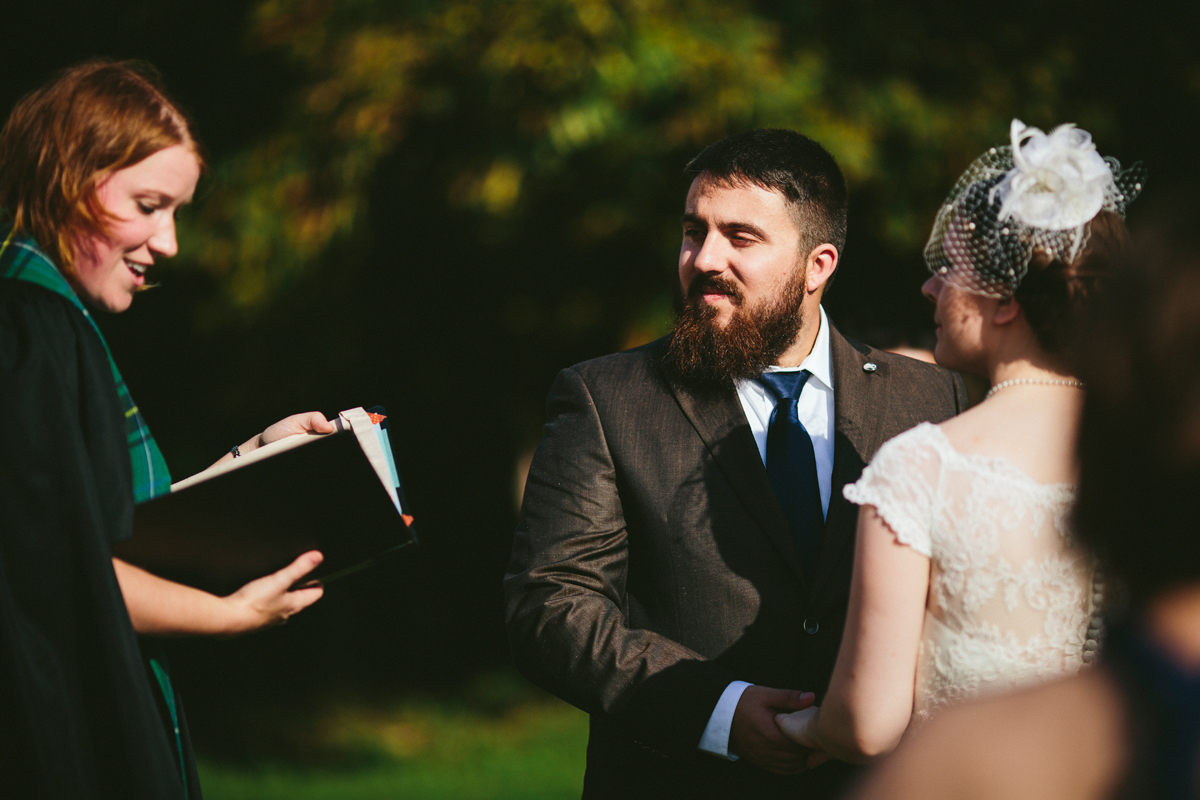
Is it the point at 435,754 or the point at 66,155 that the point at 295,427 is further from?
the point at 435,754

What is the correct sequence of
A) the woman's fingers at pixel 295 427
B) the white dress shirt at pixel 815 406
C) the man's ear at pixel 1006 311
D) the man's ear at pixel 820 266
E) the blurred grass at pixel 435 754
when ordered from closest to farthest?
the man's ear at pixel 1006 311, the woman's fingers at pixel 295 427, the white dress shirt at pixel 815 406, the man's ear at pixel 820 266, the blurred grass at pixel 435 754

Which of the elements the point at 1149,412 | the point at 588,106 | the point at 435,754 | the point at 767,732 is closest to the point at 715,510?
the point at 767,732

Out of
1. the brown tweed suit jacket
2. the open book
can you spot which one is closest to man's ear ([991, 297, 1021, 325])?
the brown tweed suit jacket

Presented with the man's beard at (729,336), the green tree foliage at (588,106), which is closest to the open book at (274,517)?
the man's beard at (729,336)

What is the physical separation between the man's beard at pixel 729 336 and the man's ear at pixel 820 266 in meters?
0.06

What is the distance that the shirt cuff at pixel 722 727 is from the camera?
2.23 meters

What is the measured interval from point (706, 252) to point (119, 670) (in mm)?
1836

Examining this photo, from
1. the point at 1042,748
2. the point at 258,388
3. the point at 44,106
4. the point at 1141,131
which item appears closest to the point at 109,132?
the point at 44,106

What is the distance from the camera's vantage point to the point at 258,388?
710 centimetres

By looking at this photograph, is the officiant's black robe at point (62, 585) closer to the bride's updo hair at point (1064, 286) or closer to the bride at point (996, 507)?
the bride at point (996, 507)

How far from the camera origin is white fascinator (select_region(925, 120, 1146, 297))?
1.80 meters

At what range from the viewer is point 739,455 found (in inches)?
99.1

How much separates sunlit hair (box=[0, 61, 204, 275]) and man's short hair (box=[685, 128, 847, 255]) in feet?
5.28

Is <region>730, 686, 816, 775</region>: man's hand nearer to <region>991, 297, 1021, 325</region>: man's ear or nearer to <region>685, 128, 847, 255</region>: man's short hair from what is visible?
<region>991, 297, 1021, 325</region>: man's ear
